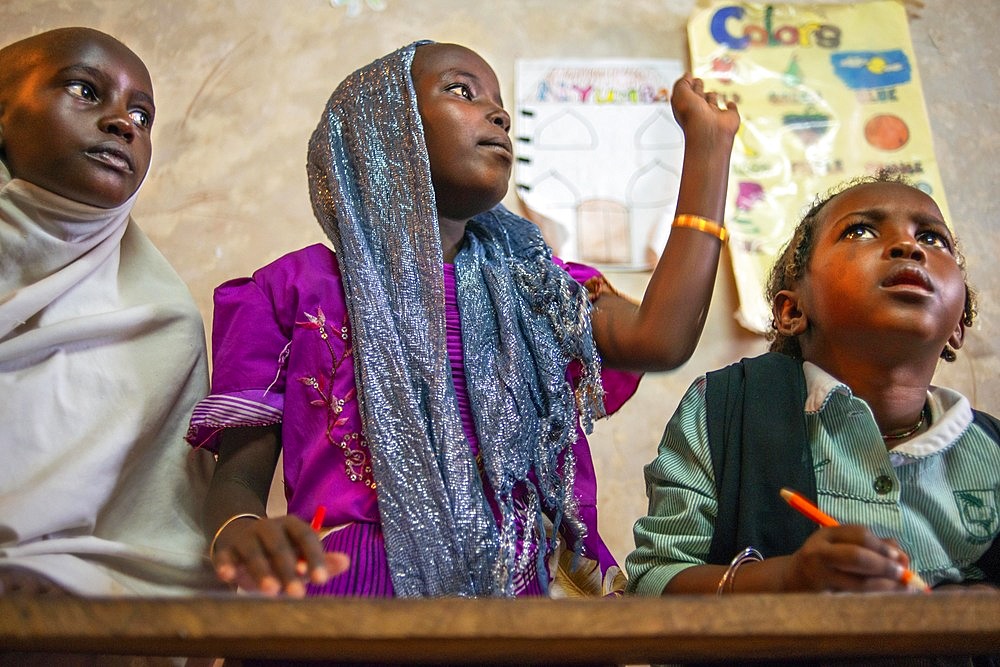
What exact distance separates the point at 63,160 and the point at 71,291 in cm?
16

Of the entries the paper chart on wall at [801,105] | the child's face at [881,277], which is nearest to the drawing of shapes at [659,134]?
the paper chart on wall at [801,105]

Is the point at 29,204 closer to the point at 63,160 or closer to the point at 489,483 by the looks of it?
the point at 63,160

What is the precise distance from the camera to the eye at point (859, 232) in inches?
52.2

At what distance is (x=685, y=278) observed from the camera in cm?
119

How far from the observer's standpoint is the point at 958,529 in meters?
1.15

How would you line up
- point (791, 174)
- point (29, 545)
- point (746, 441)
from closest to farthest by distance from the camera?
1. point (29, 545)
2. point (746, 441)
3. point (791, 174)

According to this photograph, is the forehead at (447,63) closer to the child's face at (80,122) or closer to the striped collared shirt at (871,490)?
the child's face at (80,122)

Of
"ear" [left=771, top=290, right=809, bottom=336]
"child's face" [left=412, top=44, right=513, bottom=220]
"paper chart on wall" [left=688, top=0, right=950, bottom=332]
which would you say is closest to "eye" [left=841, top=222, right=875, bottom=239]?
"ear" [left=771, top=290, right=809, bottom=336]

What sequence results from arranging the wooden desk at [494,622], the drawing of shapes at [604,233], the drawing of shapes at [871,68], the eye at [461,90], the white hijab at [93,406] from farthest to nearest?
1. the drawing of shapes at [871,68]
2. the drawing of shapes at [604,233]
3. the eye at [461,90]
4. the white hijab at [93,406]
5. the wooden desk at [494,622]

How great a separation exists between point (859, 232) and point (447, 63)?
0.56 meters

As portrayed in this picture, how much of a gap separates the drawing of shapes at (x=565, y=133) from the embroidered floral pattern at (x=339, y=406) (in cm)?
87

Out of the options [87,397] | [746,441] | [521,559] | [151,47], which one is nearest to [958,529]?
[746,441]

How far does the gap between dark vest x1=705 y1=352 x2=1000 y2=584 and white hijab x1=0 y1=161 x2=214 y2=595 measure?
0.60m

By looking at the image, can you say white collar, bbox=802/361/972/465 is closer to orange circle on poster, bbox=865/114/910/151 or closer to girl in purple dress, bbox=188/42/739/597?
girl in purple dress, bbox=188/42/739/597
